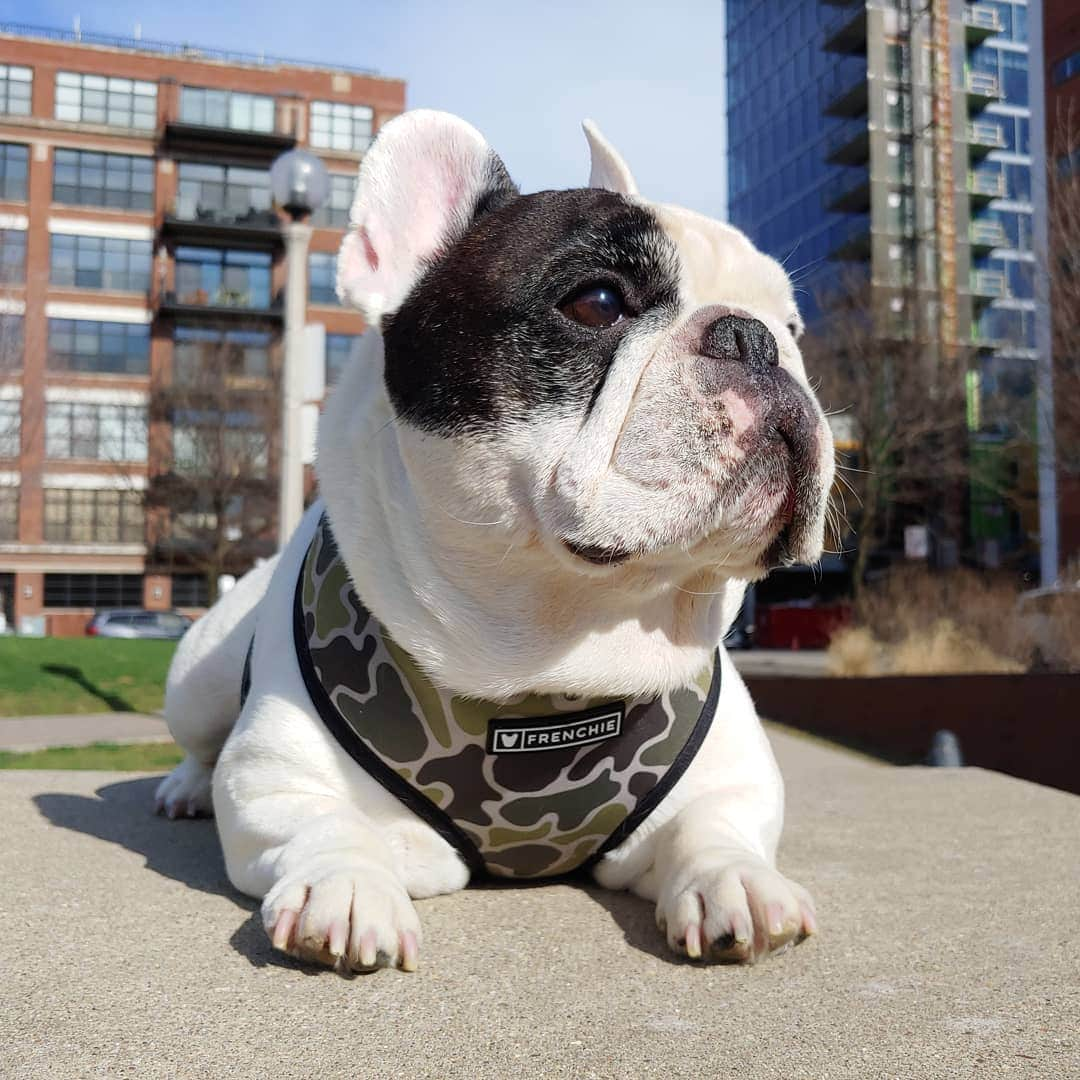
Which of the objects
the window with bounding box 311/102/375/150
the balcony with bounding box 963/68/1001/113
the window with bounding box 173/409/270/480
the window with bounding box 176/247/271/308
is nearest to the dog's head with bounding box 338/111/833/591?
the window with bounding box 173/409/270/480

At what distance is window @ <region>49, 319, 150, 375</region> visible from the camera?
114 ft

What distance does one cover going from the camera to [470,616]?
2.12 m

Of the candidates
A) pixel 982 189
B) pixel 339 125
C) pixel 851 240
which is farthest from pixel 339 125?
pixel 982 189

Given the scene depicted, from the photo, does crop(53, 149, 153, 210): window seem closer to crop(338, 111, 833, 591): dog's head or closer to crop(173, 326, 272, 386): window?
crop(173, 326, 272, 386): window

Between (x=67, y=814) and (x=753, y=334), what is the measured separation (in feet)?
8.84

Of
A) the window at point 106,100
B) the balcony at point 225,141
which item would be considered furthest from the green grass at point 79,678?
the window at point 106,100

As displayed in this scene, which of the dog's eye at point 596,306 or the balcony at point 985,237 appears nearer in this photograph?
the dog's eye at point 596,306

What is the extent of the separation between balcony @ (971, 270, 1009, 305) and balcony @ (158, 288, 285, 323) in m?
24.5

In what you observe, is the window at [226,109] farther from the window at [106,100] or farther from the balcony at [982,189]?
the balcony at [982,189]

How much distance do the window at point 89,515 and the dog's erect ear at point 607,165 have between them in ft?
111

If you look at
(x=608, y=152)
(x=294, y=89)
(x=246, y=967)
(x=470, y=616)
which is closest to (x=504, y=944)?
(x=246, y=967)

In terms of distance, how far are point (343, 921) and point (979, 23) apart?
154ft

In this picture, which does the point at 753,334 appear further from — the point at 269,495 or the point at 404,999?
the point at 269,495

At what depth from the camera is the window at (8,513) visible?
2503 cm
